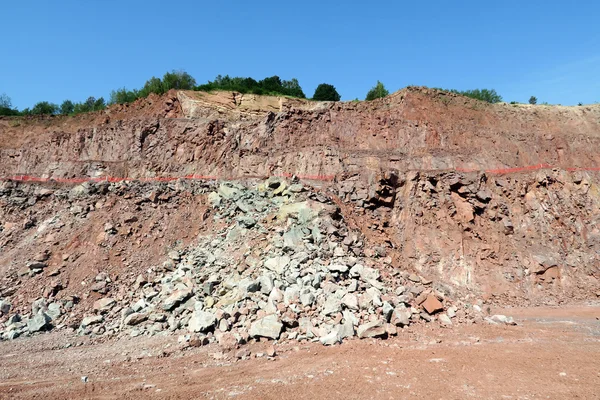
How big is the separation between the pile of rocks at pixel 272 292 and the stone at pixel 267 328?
21mm

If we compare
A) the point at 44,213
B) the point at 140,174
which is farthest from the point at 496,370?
the point at 140,174

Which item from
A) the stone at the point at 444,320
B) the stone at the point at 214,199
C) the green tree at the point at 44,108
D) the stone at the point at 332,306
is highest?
the green tree at the point at 44,108

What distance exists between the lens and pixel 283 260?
387 inches

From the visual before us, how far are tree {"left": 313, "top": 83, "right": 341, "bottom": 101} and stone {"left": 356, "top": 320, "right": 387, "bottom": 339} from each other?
29.4 m

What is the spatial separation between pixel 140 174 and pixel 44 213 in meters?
5.60

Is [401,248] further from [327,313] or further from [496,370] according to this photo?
[496,370]

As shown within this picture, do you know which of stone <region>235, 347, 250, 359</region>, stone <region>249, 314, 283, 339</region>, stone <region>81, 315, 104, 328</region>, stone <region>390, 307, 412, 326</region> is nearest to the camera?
stone <region>235, 347, 250, 359</region>

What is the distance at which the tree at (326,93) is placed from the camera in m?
34.6

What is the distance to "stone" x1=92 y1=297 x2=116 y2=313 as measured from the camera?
32.5 ft

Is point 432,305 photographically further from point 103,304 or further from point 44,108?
point 44,108

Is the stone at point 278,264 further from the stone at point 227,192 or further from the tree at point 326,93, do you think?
the tree at point 326,93

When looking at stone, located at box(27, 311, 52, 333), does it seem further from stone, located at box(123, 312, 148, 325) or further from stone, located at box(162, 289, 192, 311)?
stone, located at box(162, 289, 192, 311)

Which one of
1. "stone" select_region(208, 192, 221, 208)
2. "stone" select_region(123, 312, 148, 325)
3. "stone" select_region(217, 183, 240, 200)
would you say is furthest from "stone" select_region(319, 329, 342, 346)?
"stone" select_region(208, 192, 221, 208)

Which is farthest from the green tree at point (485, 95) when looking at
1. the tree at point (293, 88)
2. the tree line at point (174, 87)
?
the tree at point (293, 88)
